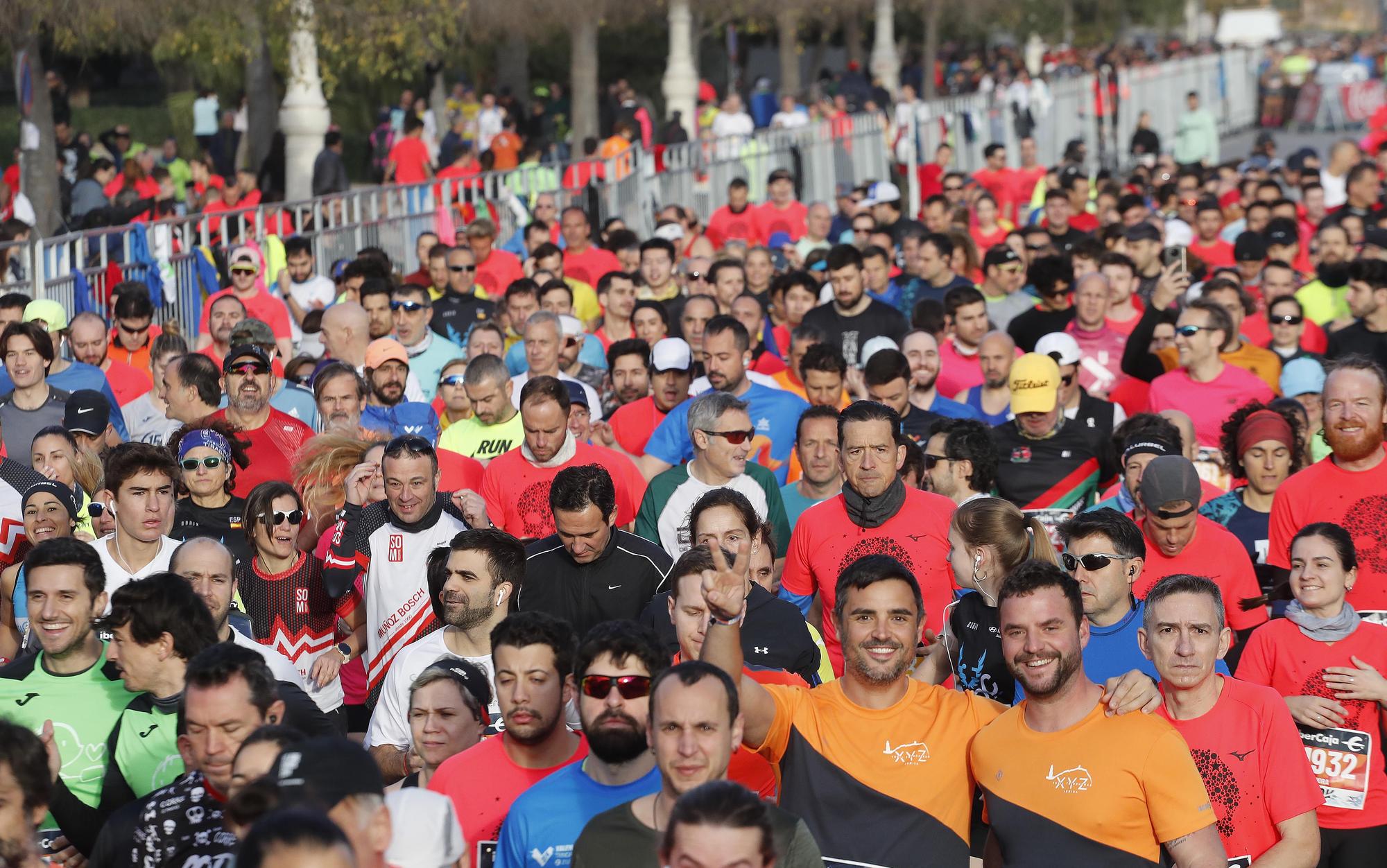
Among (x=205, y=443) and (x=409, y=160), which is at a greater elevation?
(x=409, y=160)

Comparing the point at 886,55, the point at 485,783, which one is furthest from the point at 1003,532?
the point at 886,55

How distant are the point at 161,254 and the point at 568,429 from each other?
Result: 652cm

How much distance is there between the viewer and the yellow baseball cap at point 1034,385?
9.63 meters

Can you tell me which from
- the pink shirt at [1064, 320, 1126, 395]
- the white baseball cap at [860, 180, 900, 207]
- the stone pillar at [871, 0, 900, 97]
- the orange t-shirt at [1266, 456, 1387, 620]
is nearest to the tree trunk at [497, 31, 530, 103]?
the stone pillar at [871, 0, 900, 97]

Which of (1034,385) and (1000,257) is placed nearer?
(1034,385)

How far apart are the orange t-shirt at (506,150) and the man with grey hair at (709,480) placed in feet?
57.1

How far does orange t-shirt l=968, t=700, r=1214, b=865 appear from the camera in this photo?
5.50 metres

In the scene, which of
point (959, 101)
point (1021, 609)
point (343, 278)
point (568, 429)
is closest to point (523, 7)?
point (959, 101)

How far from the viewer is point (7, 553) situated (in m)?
8.43

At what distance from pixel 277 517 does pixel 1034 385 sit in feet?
12.4

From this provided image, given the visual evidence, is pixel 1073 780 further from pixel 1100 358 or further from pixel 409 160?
pixel 409 160

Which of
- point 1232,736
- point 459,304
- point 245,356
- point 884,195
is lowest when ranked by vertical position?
point 1232,736

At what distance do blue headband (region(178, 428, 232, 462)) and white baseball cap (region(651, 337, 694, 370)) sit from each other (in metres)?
2.53

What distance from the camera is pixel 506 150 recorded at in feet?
86.0
